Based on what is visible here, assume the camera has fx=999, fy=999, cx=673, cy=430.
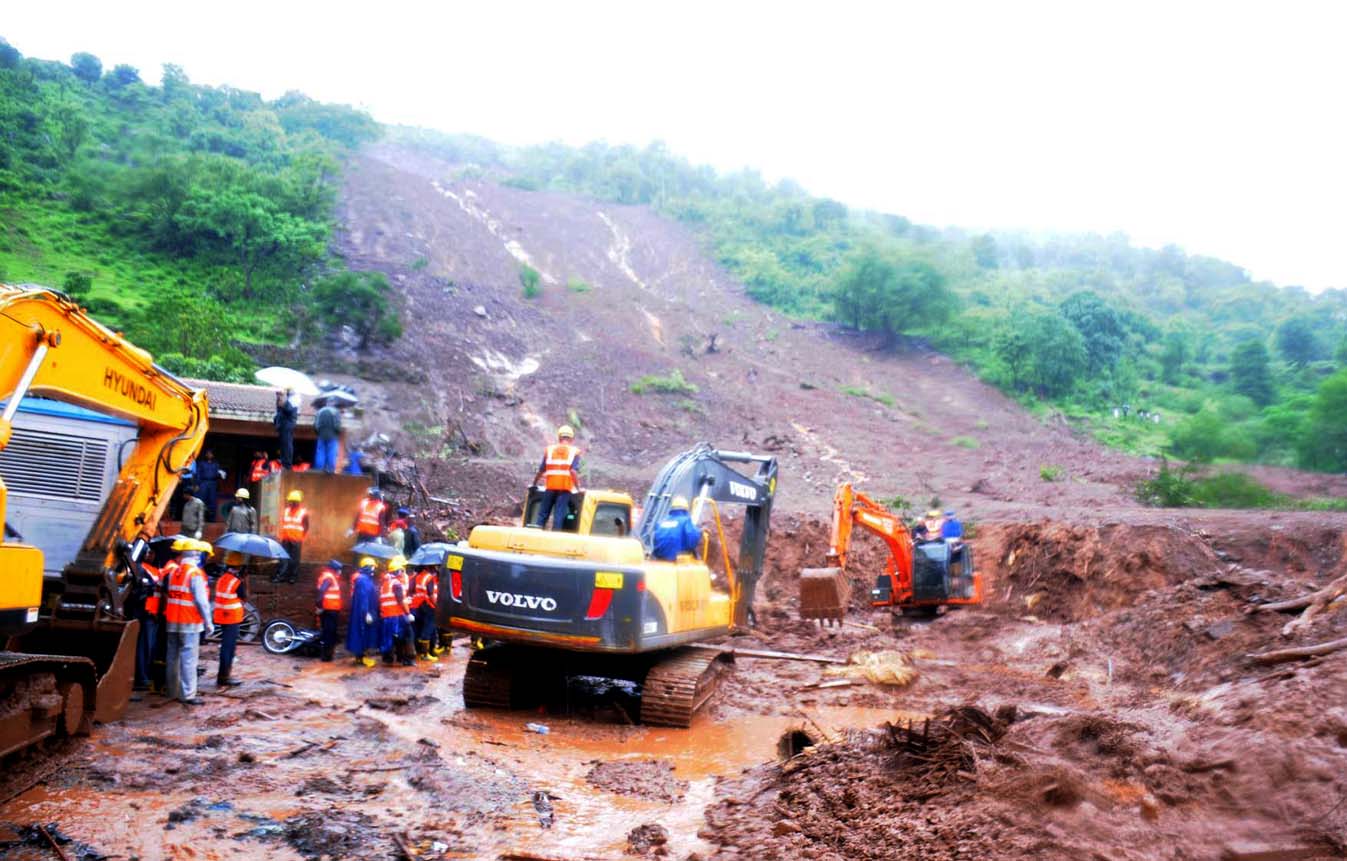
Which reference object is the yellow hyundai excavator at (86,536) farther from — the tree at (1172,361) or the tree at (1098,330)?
the tree at (1172,361)

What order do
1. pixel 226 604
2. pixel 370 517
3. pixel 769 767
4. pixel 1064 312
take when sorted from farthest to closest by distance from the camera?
pixel 1064 312 → pixel 370 517 → pixel 226 604 → pixel 769 767

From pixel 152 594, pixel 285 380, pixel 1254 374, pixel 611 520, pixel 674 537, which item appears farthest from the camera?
pixel 1254 374

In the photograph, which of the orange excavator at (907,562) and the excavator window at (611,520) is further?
the orange excavator at (907,562)

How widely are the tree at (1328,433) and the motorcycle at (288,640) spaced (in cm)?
2668

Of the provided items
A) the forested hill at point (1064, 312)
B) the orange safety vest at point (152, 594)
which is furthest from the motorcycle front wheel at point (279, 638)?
the forested hill at point (1064, 312)

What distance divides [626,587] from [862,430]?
27610mm

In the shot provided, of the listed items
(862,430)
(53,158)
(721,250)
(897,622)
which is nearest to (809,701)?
(897,622)

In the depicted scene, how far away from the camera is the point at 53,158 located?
123 feet

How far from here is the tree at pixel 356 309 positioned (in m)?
31.5

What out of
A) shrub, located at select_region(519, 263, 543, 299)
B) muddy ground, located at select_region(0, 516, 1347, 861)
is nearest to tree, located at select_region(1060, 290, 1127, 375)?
shrub, located at select_region(519, 263, 543, 299)

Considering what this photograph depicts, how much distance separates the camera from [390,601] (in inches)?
467

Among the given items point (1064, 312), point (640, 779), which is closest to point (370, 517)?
point (640, 779)

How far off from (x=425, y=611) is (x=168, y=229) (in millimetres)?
29257

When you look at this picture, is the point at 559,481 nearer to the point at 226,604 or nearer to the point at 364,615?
the point at 226,604
